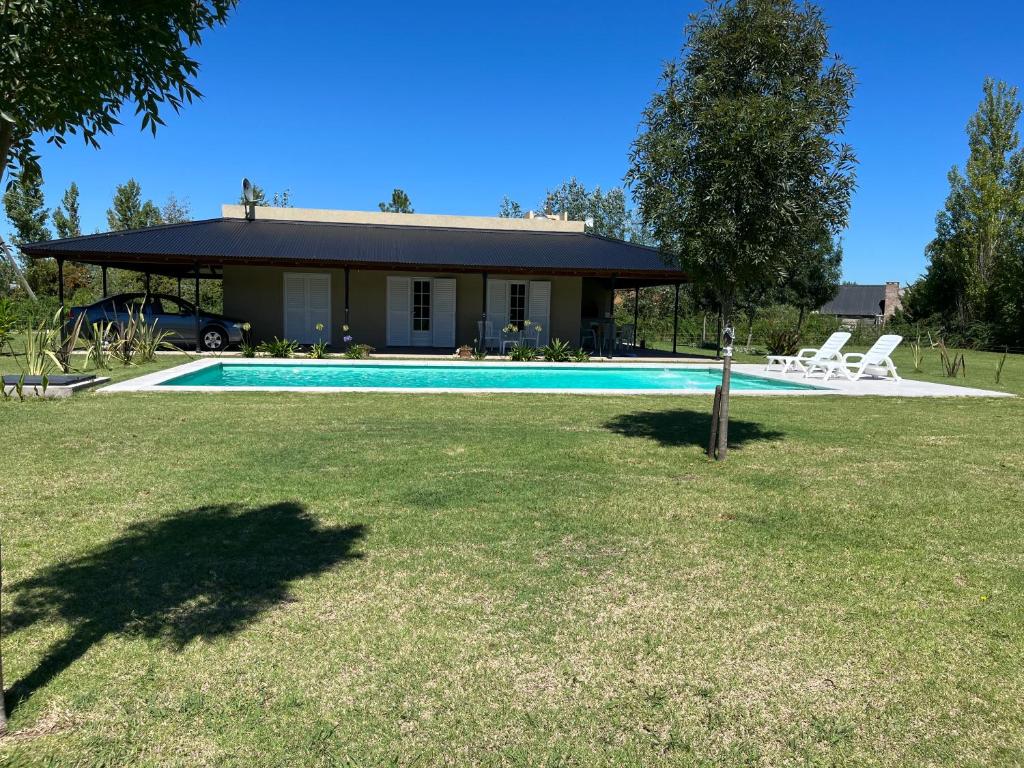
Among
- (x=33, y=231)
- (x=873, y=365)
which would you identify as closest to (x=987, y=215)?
(x=873, y=365)

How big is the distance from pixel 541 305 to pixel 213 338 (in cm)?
999

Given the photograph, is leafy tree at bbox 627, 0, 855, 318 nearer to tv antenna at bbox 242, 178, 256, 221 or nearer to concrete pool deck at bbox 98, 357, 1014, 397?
concrete pool deck at bbox 98, 357, 1014, 397

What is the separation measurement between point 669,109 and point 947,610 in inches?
202

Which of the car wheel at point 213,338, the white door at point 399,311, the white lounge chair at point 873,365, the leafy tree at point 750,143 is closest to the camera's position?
the leafy tree at point 750,143

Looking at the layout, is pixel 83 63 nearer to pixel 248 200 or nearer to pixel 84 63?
pixel 84 63

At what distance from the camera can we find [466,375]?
1695 centimetres

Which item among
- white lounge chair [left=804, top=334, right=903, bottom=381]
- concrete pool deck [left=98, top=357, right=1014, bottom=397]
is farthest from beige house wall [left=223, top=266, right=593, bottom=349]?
white lounge chair [left=804, top=334, right=903, bottom=381]

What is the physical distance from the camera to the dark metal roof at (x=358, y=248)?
720 inches

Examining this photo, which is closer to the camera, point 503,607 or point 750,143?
point 503,607

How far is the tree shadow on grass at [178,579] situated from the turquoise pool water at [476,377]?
375 inches

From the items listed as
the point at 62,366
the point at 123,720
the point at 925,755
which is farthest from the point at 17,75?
the point at 62,366

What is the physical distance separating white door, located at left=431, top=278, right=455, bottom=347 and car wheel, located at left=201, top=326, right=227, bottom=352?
20.7ft

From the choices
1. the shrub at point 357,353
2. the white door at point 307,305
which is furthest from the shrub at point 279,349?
the white door at point 307,305

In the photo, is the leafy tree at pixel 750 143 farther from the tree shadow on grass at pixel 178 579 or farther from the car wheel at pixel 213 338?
the car wheel at pixel 213 338
